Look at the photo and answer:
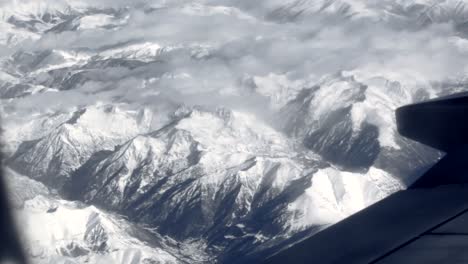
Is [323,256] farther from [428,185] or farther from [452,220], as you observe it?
[428,185]

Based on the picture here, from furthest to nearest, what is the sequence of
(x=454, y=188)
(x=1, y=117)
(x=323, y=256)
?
(x=454, y=188)
(x=323, y=256)
(x=1, y=117)

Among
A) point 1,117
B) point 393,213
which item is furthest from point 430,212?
point 1,117

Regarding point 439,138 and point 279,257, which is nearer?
point 279,257

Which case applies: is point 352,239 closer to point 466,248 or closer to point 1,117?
point 466,248

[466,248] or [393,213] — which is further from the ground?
[466,248]

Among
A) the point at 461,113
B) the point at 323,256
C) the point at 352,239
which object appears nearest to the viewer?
the point at 323,256

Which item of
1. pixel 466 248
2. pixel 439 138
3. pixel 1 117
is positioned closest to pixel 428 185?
pixel 439 138

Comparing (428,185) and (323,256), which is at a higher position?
(323,256)

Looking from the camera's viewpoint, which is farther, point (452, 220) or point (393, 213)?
point (393, 213)

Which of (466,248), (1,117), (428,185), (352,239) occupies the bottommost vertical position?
(428,185)
